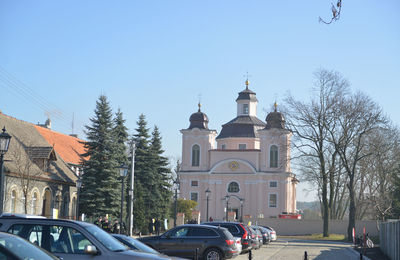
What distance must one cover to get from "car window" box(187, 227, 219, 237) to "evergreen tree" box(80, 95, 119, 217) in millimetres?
23684

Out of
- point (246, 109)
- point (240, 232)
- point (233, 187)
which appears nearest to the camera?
point (240, 232)

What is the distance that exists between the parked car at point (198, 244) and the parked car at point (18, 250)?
12.8m

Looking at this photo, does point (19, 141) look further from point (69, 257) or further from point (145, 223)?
point (69, 257)

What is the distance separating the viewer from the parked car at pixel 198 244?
20.4 m

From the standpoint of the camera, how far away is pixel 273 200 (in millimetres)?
80125

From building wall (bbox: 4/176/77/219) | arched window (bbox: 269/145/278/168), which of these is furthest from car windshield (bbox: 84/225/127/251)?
arched window (bbox: 269/145/278/168)

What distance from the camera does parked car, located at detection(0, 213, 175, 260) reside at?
10.7 m

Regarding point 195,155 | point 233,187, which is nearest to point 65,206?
point 233,187

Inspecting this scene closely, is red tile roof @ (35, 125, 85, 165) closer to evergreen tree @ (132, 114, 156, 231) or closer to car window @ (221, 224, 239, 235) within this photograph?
evergreen tree @ (132, 114, 156, 231)

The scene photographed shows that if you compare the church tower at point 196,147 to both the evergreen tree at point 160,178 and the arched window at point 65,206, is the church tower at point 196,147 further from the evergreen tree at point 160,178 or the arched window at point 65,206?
the arched window at point 65,206

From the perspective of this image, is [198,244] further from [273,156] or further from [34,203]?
[273,156]

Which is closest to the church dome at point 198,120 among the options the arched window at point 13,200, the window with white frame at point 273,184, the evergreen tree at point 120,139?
the window with white frame at point 273,184

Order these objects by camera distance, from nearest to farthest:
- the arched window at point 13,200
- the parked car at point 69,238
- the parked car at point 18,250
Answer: the parked car at point 18,250, the parked car at point 69,238, the arched window at point 13,200

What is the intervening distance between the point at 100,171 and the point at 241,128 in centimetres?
4560
